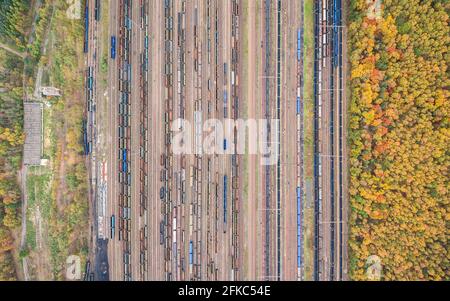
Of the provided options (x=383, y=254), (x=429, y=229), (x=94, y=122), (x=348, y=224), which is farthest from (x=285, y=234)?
(x=94, y=122)

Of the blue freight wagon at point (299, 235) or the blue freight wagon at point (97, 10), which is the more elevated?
the blue freight wagon at point (97, 10)

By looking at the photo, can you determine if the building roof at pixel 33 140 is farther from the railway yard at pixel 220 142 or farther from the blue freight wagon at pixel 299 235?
the blue freight wagon at pixel 299 235

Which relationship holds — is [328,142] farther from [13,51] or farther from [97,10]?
[13,51]

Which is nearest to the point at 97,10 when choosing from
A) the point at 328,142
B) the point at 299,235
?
the point at 328,142

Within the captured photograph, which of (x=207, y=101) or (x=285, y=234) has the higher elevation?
(x=207, y=101)

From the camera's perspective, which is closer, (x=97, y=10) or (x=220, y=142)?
(x=97, y=10)

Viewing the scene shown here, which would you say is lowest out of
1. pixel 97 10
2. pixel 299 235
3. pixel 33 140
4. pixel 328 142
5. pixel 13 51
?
pixel 299 235

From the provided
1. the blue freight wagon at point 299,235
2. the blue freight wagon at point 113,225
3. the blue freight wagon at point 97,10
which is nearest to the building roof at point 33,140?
the blue freight wagon at point 113,225

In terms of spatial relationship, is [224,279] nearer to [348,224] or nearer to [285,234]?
[285,234]
